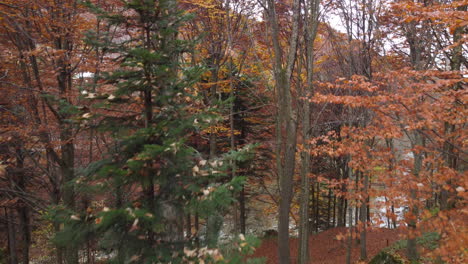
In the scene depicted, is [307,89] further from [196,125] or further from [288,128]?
[196,125]

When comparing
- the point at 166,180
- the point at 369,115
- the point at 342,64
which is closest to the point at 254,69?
the point at 342,64

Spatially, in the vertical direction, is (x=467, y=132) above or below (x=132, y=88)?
below

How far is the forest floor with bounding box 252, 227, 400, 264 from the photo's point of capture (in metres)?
12.7

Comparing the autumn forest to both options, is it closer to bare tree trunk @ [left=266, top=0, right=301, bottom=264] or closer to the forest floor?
bare tree trunk @ [left=266, top=0, right=301, bottom=264]

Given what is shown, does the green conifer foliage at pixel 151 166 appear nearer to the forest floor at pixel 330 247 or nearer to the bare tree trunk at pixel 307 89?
the bare tree trunk at pixel 307 89

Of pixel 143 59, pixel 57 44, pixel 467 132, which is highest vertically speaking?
pixel 57 44

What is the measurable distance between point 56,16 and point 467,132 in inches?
377

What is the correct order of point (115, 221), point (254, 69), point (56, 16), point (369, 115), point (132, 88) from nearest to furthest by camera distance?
point (115, 221) < point (132, 88) < point (56, 16) < point (369, 115) < point (254, 69)

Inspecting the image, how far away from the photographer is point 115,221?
3.99m

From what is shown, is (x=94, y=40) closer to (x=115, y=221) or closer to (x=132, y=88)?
(x=132, y=88)

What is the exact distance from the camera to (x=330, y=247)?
579 inches

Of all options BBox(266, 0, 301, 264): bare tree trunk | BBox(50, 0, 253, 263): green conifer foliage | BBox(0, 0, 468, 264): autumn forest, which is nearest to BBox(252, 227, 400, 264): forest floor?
BBox(0, 0, 468, 264): autumn forest

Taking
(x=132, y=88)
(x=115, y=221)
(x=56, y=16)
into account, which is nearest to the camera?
(x=115, y=221)

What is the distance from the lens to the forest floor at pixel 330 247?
12742mm
